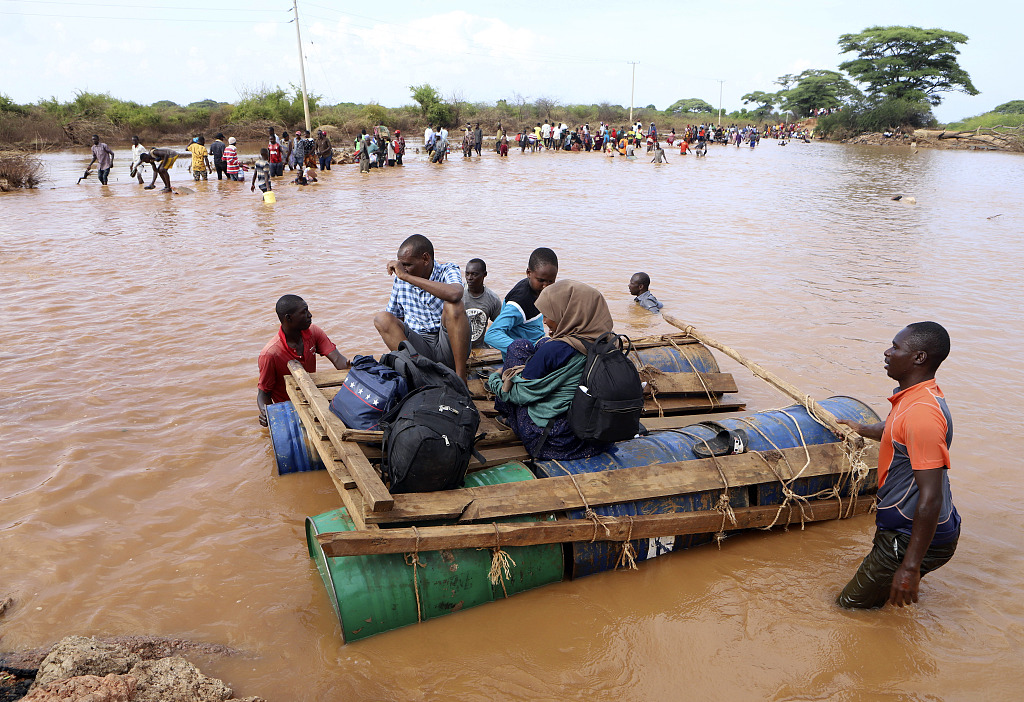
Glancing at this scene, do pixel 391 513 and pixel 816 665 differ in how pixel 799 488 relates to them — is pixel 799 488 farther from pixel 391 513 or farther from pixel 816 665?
pixel 391 513

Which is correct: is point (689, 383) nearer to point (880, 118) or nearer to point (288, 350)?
point (288, 350)

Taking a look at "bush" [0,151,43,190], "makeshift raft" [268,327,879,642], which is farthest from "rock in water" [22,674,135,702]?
"bush" [0,151,43,190]

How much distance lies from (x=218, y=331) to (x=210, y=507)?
3.80m

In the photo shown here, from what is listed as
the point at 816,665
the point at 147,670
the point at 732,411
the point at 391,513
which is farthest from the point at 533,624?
the point at 732,411

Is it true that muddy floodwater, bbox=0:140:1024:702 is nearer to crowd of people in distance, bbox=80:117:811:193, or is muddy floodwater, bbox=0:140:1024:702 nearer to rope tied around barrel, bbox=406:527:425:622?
rope tied around barrel, bbox=406:527:425:622

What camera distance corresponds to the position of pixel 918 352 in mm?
2896

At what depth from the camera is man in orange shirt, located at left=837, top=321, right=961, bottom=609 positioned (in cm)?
278

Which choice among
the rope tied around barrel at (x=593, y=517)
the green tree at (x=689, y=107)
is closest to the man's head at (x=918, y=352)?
the rope tied around barrel at (x=593, y=517)

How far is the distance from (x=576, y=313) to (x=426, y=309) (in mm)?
1488

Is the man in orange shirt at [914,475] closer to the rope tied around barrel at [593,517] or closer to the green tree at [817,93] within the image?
the rope tied around barrel at [593,517]

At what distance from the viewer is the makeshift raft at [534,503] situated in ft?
9.91

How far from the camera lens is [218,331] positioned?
759cm

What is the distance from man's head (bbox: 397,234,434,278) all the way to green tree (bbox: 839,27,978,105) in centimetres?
6414

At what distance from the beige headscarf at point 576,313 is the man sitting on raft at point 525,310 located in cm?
124
